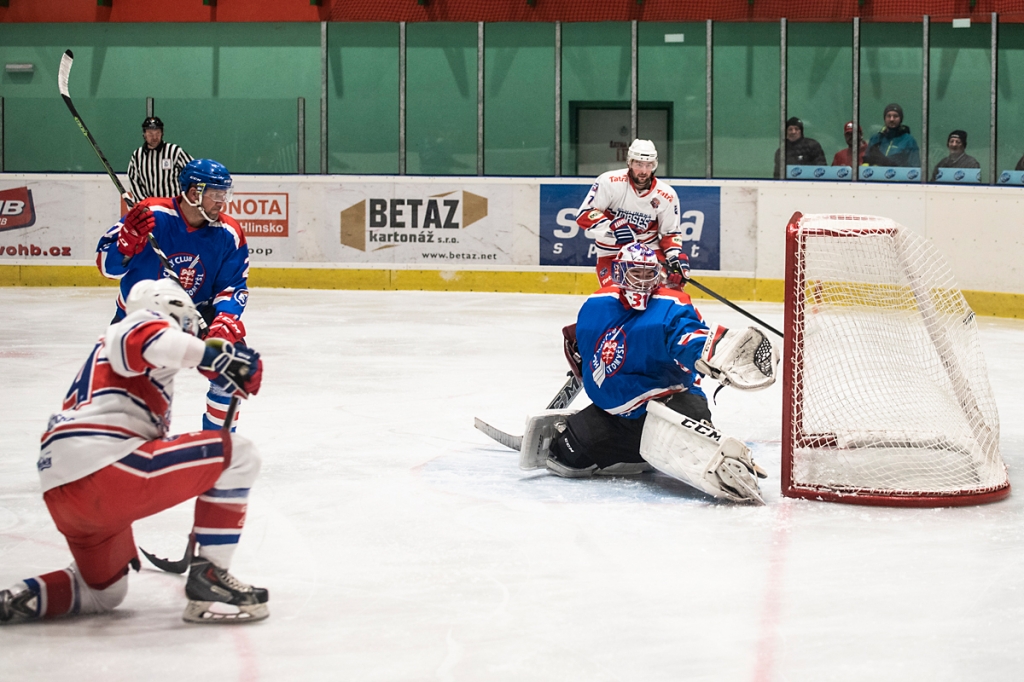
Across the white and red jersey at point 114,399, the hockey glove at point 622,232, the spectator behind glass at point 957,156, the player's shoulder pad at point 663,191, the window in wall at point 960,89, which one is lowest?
the white and red jersey at point 114,399

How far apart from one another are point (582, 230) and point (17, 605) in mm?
8608

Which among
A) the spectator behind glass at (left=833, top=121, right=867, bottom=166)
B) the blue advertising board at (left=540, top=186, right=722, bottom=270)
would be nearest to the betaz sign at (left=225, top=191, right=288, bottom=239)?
the blue advertising board at (left=540, top=186, right=722, bottom=270)

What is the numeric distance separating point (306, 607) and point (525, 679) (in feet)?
2.35

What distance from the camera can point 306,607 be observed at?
3.17 metres

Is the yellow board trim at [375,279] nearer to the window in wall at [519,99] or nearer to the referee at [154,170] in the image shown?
the window in wall at [519,99]

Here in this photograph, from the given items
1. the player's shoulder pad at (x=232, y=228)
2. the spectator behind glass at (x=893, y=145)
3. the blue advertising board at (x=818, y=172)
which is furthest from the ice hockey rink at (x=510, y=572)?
the blue advertising board at (x=818, y=172)

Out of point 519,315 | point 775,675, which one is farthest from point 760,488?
point 519,315

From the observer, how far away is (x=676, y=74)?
466 inches

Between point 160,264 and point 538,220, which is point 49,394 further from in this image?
point 538,220

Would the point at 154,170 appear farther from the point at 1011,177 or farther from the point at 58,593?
the point at 58,593

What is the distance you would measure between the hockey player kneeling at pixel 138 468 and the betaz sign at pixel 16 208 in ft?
30.3

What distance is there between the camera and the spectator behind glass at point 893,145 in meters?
10.5

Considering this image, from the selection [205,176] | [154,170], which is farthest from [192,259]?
[154,170]

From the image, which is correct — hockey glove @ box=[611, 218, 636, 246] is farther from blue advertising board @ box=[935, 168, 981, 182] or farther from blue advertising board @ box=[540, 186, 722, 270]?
blue advertising board @ box=[935, 168, 981, 182]
